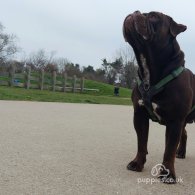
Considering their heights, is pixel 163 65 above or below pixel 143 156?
above

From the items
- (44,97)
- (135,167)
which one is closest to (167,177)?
(135,167)

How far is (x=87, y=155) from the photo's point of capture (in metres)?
5.30

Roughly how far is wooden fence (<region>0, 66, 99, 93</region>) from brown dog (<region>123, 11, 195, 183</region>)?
26634 millimetres

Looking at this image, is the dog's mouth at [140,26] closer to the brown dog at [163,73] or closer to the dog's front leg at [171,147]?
the brown dog at [163,73]

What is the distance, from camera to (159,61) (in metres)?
4.23

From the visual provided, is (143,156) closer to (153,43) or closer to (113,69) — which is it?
(153,43)

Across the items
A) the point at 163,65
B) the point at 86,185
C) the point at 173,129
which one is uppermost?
the point at 163,65

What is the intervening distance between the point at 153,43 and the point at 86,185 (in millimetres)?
1414

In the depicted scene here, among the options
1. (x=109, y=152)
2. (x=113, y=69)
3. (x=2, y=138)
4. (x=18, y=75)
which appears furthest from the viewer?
(x=113, y=69)

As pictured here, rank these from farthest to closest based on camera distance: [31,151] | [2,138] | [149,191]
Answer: [2,138]
[31,151]
[149,191]

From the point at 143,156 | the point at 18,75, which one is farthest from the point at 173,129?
the point at 18,75

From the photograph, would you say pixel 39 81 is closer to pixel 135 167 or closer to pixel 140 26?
pixel 135 167

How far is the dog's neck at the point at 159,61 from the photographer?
13.7ft

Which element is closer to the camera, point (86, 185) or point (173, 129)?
point (86, 185)
